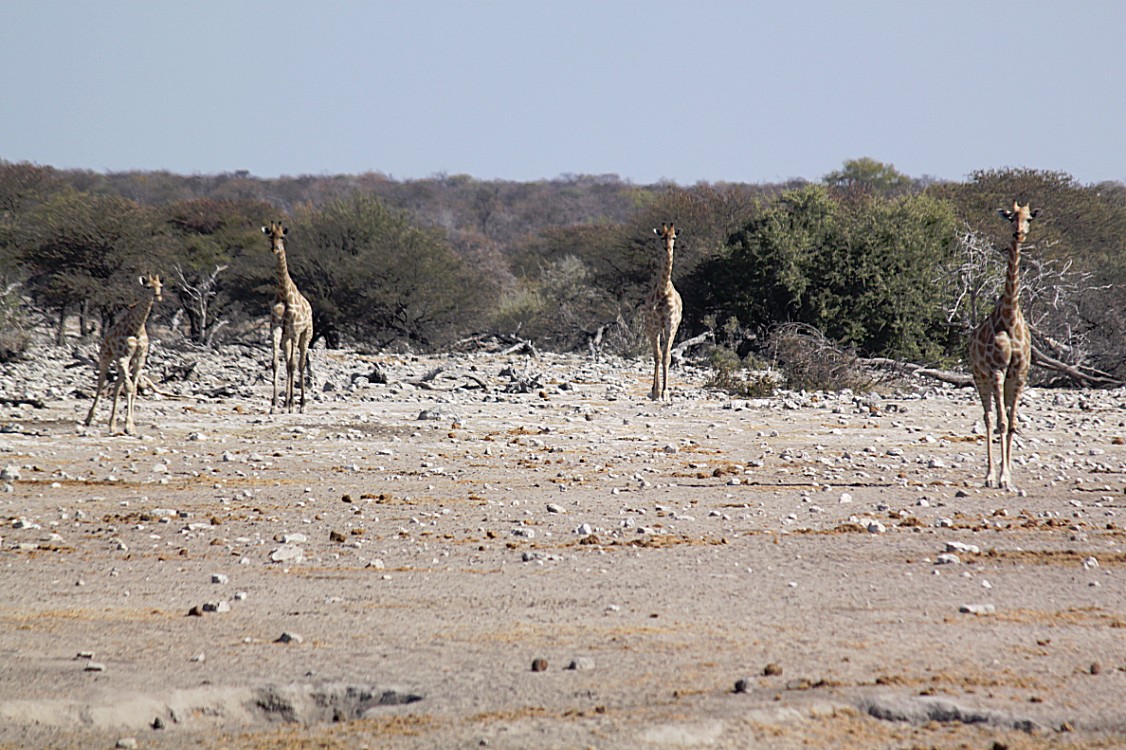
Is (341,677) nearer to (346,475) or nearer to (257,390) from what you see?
(346,475)

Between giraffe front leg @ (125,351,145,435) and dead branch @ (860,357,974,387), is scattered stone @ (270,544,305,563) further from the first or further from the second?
dead branch @ (860,357,974,387)

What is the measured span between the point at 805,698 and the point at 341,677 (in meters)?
1.84

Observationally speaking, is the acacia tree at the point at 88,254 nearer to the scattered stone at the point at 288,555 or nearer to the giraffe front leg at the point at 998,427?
the scattered stone at the point at 288,555

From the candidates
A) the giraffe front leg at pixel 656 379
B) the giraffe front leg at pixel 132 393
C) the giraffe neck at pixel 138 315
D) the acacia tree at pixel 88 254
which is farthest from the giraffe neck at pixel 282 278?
the acacia tree at pixel 88 254

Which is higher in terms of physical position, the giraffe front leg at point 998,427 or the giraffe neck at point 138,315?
the giraffe neck at point 138,315

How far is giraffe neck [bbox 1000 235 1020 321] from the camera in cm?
993

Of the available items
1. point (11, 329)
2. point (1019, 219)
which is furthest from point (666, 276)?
point (11, 329)

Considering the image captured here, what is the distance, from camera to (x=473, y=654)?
5152mm

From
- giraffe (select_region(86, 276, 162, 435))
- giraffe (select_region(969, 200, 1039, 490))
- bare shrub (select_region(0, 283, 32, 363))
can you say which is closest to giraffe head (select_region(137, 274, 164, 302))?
giraffe (select_region(86, 276, 162, 435))

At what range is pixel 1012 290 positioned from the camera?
33.0ft

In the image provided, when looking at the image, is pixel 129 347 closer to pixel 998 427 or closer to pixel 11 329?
pixel 11 329

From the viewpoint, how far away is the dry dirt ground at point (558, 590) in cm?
437

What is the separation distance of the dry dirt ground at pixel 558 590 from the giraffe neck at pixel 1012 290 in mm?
1398

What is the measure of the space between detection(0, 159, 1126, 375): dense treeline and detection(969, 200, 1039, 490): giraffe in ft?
29.4
